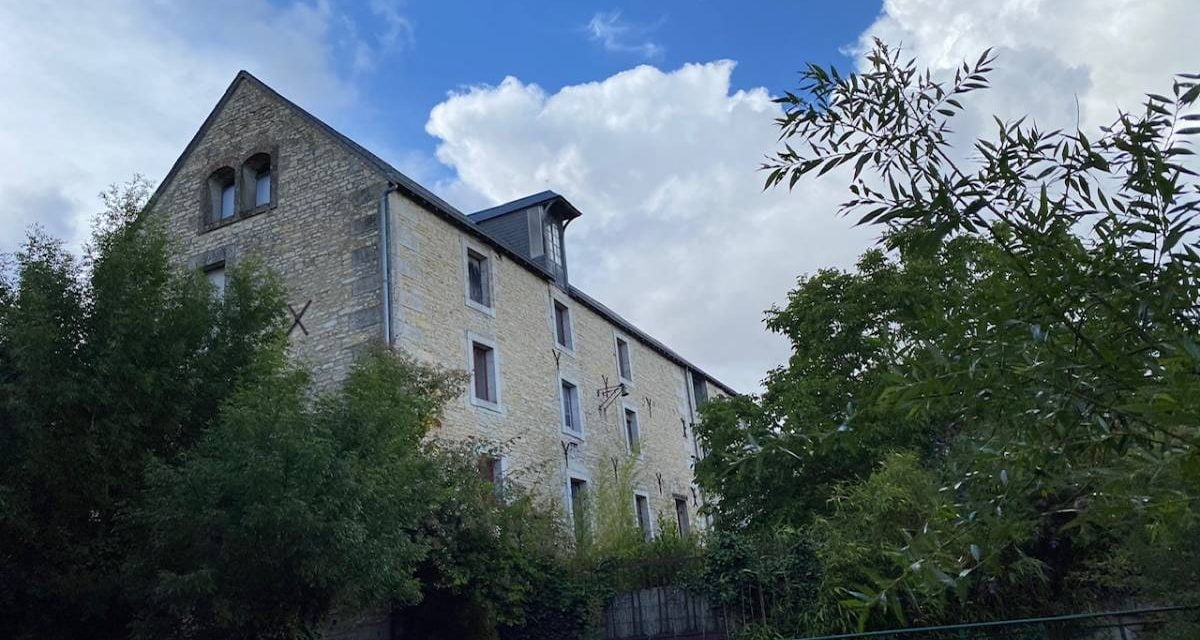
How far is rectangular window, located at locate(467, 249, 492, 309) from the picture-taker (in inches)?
620

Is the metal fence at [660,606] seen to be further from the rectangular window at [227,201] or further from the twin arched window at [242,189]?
the rectangular window at [227,201]

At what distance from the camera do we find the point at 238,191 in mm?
15867

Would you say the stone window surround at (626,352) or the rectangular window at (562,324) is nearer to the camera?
the rectangular window at (562,324)

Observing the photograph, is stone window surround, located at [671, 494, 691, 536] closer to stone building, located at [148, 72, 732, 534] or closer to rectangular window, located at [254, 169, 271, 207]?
stone building, located at [148, 72, 732, 534]

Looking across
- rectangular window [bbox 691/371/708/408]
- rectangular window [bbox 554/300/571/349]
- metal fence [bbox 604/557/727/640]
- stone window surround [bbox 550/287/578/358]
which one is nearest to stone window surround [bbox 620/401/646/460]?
stone window surround [bbox 550/287/578/358]

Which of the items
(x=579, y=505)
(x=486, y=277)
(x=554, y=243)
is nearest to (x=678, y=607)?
(x=579, y=505)

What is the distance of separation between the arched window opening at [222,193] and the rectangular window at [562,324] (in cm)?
616

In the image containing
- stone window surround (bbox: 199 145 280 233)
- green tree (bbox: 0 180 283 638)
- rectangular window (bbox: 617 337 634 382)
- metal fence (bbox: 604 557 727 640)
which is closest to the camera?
green tree (bbox: 0 180 283 638)

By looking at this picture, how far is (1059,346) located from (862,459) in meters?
12.5

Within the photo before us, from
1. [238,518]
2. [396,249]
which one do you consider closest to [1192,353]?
[238,518]

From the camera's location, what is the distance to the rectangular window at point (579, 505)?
1450cm

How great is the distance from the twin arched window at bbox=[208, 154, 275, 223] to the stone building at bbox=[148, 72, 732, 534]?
24 mm

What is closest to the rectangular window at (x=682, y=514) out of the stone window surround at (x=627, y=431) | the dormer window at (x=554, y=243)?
the stone window surround at (x=627, y=431)

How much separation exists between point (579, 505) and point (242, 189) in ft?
25.7
